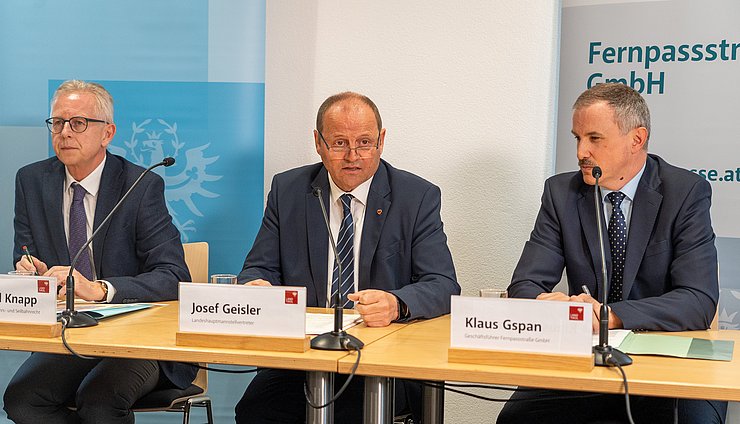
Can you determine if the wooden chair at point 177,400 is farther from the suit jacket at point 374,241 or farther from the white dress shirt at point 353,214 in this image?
the white dress shirt at point 353,214

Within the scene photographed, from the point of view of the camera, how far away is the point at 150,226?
3.17m

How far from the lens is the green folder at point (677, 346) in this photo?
2.09 m

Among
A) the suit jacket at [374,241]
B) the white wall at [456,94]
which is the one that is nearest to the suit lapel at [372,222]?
the suit jacket at [374,241]

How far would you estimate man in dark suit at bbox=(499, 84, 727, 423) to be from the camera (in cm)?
260

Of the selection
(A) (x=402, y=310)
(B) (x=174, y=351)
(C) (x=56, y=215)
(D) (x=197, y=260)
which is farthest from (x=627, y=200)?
(C) (x=56, y=215)

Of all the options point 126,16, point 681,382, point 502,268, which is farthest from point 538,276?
point 126,16

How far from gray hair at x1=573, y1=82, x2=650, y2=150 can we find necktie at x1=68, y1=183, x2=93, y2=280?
178 centimetres

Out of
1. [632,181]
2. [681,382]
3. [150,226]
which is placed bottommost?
[681,382]

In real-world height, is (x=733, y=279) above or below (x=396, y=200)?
below

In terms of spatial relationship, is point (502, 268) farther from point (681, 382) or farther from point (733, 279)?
point (681, 382)

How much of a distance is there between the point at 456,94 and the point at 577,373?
193 centimetres

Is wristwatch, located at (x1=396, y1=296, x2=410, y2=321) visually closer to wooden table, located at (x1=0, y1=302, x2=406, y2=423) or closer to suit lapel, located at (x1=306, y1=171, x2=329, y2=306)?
wooden table, located at (x1=0, y1=302, x2=406, y2=423)

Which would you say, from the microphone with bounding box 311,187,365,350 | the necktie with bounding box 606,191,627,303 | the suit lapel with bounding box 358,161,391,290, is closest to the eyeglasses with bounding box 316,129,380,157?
the suit lapel with bounding box 358,161,391,290

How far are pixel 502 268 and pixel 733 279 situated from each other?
0.88 metres
